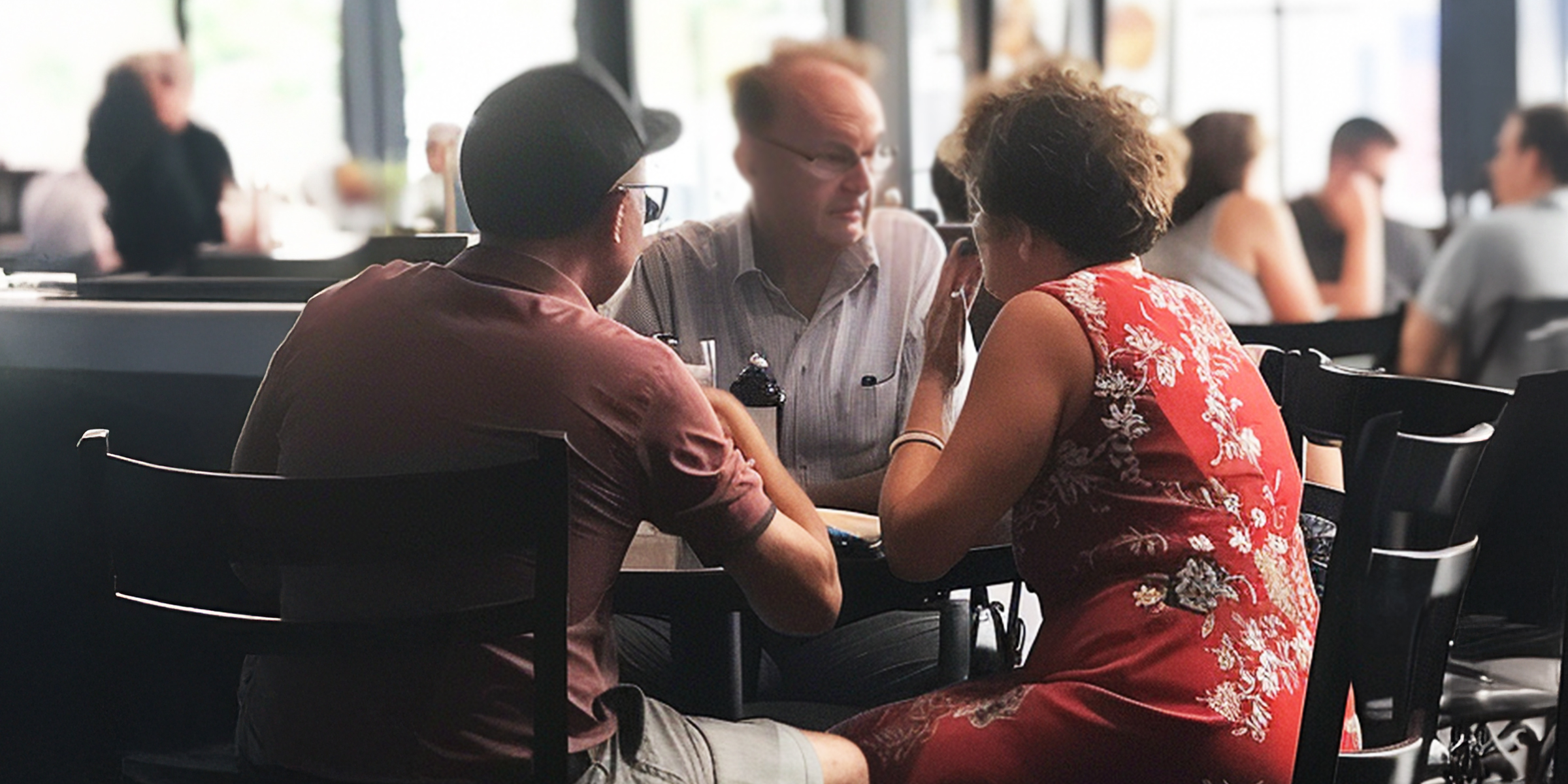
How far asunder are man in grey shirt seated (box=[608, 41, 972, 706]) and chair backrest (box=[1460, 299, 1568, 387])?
2735 mm

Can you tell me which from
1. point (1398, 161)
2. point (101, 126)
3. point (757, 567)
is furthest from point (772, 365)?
point (1398, 161)

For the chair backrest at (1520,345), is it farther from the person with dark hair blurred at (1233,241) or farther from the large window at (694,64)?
the large window at (694,64)

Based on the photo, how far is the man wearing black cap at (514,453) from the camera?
1279mm

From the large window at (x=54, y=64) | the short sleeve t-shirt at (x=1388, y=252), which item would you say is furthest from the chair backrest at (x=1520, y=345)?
the large window at (x=54, y=64)

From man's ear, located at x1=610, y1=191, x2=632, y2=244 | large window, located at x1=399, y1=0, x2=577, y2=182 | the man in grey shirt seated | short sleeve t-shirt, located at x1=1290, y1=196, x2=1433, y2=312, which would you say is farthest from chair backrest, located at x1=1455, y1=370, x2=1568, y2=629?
large window, located at x1=399, y1=0, x2=577, y2=182

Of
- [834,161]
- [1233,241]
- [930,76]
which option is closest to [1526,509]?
[834,161]

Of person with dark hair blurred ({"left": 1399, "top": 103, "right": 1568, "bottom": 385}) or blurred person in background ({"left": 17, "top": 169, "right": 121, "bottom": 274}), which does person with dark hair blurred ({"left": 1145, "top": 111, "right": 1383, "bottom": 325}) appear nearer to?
person with dark hair blurred ({"left": 1399, "top": 103, "right": 1568, "bottom": 385})

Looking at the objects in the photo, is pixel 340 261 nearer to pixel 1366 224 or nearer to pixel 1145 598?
pixel 1145 598

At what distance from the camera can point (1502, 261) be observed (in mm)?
4438

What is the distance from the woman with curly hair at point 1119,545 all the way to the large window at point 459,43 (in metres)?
4.73

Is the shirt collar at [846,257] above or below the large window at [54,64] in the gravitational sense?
below

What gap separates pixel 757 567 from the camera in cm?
137

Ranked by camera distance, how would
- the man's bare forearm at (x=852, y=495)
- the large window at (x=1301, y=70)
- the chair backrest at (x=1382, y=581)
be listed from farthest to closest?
the large window at (x=1301, y=70) → the man's bare forearm at (x=852, y=495) → the chair backrest at (x=1382, y=581)

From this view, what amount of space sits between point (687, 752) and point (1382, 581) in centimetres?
63
